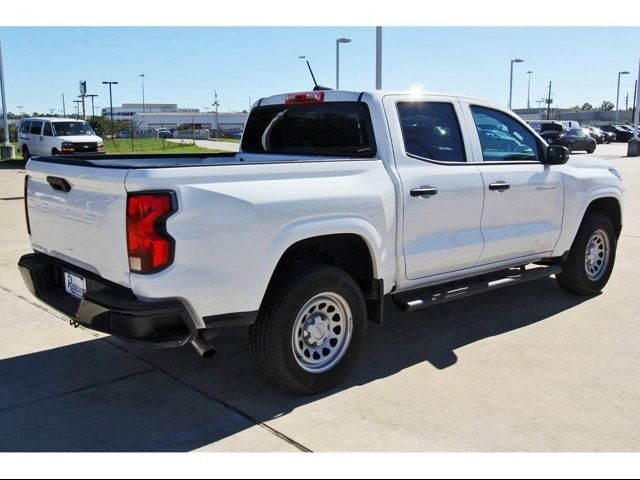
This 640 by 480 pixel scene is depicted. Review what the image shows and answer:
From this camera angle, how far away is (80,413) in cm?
376

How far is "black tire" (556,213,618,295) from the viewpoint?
239 inches

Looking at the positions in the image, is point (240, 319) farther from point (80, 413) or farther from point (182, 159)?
point (182, 159)

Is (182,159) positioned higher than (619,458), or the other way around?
(182,159)

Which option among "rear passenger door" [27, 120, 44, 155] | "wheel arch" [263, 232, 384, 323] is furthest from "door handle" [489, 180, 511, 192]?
"rear passenger door" [27, 120, 44, 155]

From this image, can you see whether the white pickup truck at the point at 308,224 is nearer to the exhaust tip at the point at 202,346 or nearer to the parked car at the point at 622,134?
the exhaust tip at the point at 202,346

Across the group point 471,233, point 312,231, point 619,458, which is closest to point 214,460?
point 312,231

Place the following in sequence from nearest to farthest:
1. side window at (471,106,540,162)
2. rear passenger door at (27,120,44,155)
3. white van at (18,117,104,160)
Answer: side window at (471,106,540,162), white van at (18,117,104,160), rear passenger door at (27,120,44,155)

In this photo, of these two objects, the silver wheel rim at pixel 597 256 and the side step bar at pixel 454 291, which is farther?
the silver wheel rim at pixel 597 256

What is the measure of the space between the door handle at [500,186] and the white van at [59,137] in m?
21.1

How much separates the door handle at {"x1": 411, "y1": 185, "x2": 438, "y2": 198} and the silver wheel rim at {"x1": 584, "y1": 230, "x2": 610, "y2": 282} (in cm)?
251

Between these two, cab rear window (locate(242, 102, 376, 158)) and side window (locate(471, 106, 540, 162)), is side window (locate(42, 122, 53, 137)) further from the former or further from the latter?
side window (locate(471, 106, 540, 162))

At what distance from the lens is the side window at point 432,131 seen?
Answer: 4.63m

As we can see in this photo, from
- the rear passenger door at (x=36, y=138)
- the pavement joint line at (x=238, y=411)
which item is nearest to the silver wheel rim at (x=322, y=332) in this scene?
the pavement joint line at (x=238, y=411)

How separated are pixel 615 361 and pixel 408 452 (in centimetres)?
212
